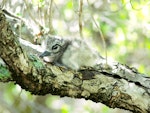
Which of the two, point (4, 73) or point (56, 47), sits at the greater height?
point (56, 47)

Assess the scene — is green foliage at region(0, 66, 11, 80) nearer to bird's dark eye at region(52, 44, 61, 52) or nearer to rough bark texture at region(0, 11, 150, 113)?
rough bark texture at region(0, 11, 150, 113)

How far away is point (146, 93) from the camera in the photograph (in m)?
1.55

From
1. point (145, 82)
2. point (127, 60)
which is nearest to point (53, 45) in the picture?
point (145, 82)

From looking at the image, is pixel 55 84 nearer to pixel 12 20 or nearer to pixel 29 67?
pixel 29 67

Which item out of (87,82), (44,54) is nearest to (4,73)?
(44,54)

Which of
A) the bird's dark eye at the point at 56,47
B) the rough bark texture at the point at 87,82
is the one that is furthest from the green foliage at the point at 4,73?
the bird's dark eye at the point at 56,47

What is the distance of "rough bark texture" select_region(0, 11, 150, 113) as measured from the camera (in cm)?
142

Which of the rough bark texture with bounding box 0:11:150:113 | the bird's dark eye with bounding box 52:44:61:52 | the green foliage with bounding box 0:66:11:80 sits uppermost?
the bird's dark eye with bounding box 52:44:61:52

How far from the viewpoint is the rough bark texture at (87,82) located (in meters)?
1.42

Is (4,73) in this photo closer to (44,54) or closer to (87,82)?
(44,54)

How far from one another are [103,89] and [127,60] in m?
2.97

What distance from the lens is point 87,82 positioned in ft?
4.97

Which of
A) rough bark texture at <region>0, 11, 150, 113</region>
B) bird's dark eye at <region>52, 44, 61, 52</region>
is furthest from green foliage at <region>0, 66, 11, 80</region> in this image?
bird's dark eye at <region>52, 44, 61, 52</region>

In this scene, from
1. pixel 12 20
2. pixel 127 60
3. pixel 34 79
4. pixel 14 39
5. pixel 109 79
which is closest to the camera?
pixel 14 39
